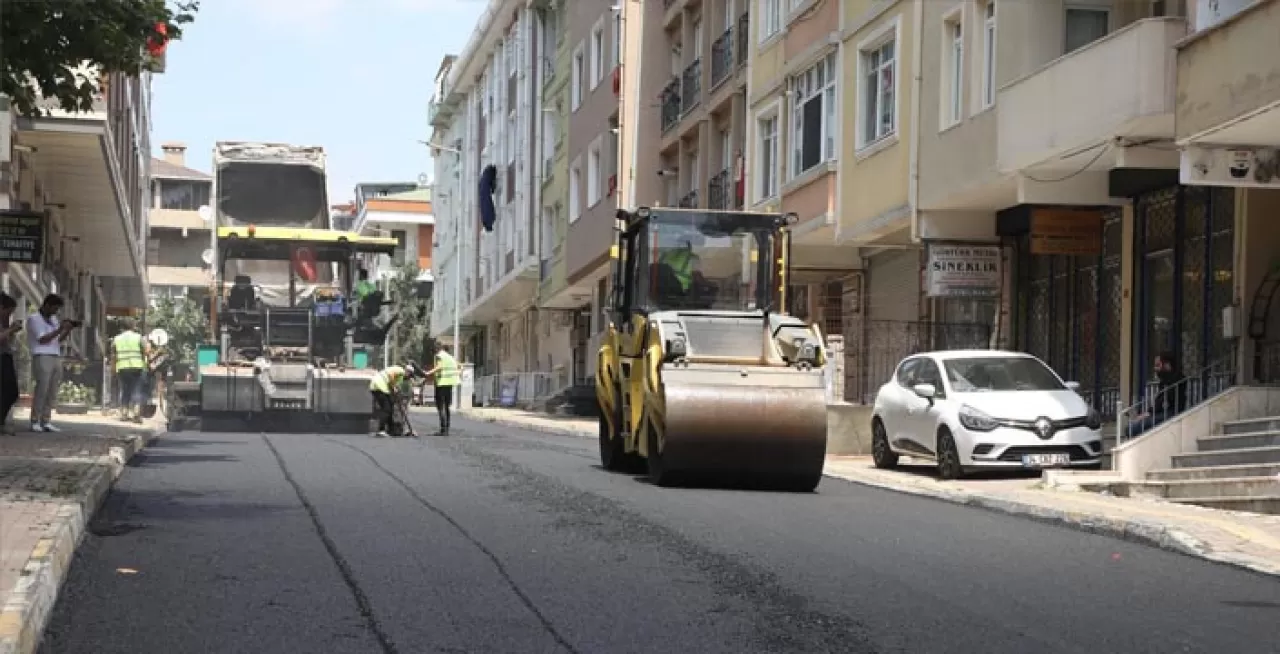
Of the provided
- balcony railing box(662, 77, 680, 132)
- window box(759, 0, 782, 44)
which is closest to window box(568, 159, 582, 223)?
balcony railing box(662, 77, 680, 132)

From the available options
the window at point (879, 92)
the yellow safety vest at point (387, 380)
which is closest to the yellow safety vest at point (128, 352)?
the yellow safety vest at point (387, 380)

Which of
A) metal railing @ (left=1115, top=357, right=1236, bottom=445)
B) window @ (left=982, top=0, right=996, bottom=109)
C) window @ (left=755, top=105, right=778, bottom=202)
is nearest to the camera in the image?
metal railing @ (left=1115, top=357, right=1236, bottom=445)

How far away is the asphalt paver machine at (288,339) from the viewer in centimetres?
2806

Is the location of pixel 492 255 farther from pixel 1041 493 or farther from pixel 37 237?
pixel 1041 493

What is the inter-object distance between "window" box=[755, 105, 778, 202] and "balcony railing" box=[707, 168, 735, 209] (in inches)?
95.0

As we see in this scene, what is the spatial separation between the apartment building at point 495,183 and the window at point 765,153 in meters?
22.6

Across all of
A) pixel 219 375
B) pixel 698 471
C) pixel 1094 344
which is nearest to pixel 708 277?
pixel 698 471

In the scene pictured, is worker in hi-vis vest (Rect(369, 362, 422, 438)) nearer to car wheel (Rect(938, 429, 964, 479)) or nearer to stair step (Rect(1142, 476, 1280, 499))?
car wheel (Rect(938, 429, 964, 479))

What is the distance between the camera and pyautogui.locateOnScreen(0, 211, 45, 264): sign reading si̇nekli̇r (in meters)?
21.4

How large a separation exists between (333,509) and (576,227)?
35135 mm

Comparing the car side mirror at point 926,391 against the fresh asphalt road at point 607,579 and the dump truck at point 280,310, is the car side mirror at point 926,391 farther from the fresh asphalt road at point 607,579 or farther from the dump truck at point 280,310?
the dump truck at point 280,310

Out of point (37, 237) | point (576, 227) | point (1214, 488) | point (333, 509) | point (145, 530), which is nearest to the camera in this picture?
point (145, 530)

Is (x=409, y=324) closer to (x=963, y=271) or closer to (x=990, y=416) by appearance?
(x=963, y=271)

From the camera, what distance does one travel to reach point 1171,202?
2169 cm
